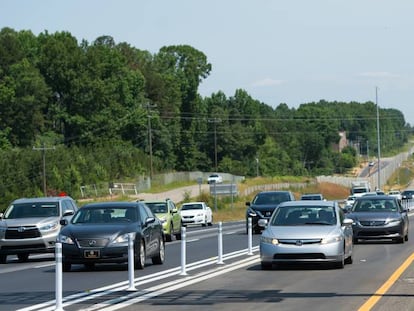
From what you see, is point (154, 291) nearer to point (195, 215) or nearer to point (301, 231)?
point (301, 231)

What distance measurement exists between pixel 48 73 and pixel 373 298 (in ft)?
327

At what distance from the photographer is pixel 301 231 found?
73.0 feet

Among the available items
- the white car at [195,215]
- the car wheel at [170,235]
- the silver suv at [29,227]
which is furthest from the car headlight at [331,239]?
the white car at [195,215]

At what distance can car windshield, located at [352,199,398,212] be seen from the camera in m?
33.2

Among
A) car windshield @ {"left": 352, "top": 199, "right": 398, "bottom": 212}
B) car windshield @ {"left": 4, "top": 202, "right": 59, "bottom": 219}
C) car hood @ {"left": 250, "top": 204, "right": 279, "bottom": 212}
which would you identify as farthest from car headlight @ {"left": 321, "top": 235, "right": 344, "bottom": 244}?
car hood @ {"left": 250, "top": 204, "right": 279, "bottom": 212}

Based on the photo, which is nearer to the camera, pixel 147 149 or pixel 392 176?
pixel 147 149

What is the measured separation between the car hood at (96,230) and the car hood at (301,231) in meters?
3.10

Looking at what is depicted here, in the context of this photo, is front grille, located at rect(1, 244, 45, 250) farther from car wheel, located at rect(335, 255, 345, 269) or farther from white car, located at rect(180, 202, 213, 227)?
white car, located at rect(180, 202, 213, 227)

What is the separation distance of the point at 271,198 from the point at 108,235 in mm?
20762

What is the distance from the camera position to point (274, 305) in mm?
15281

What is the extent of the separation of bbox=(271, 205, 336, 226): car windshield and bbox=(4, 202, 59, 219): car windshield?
8222 millimetres

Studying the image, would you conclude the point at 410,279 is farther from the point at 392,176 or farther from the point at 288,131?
the point at 288,131

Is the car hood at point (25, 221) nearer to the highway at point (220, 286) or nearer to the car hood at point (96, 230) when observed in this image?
the highway at point (220, 286)

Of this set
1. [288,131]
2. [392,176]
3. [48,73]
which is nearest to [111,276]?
[48,73]
